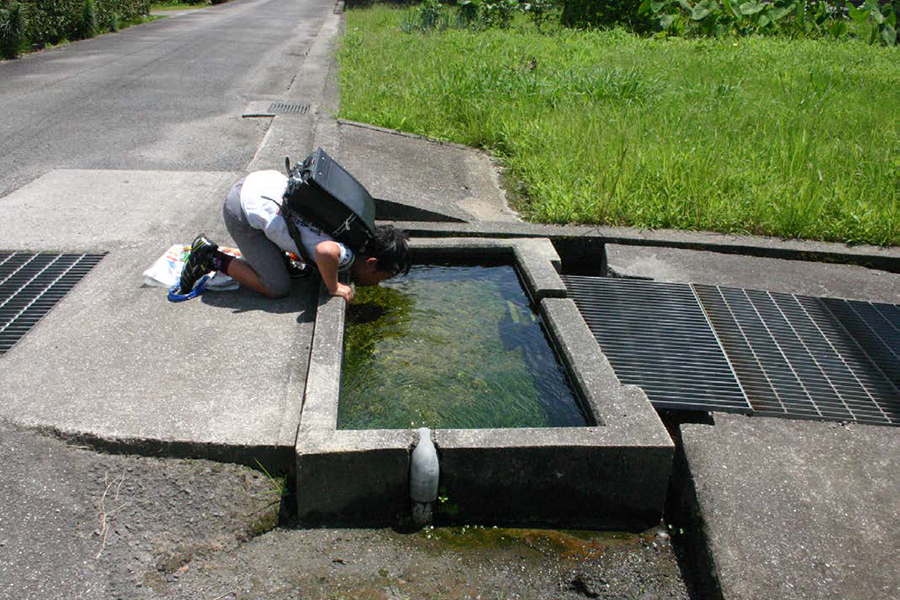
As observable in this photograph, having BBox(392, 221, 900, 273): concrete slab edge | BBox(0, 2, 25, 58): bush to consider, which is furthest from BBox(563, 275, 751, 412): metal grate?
BBox(0, 2, 25, 58): bush

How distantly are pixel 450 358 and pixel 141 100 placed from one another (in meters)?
7.12

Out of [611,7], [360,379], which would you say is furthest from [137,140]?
[611,7]

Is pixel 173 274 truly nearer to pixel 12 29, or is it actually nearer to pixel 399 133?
pixel 399 133

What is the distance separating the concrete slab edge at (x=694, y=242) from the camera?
4.82m

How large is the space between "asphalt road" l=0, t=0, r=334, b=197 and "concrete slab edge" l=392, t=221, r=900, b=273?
257 cm

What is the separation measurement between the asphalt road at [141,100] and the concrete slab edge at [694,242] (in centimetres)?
257

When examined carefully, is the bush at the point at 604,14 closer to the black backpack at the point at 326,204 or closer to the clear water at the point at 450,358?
the clear water at the point at 450,358

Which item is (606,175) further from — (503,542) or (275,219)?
(503,542)

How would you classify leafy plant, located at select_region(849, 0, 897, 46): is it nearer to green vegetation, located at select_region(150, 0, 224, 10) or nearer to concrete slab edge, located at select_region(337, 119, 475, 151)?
concrete slab edge, located at select_region(337, 119, 475, 151)

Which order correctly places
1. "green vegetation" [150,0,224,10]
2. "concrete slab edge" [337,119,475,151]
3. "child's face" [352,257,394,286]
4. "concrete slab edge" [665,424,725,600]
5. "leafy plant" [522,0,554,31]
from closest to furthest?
"concrete slab edge" [665,424,725,600], "child's face" [352,257,394,286], "concrete slab edge" [337,119,475,151], "leafy plant" [522,0,554,31], "green vegetation" [150,0,224,10]

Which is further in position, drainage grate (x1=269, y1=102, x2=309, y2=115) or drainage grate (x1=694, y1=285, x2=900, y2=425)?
drainage grate (x1=269, y1=102, x2=309, y2=115)

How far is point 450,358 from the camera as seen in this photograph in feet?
11.7

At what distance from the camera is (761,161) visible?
610 cm

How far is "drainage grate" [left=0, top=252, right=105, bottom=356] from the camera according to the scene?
12.1 feet
